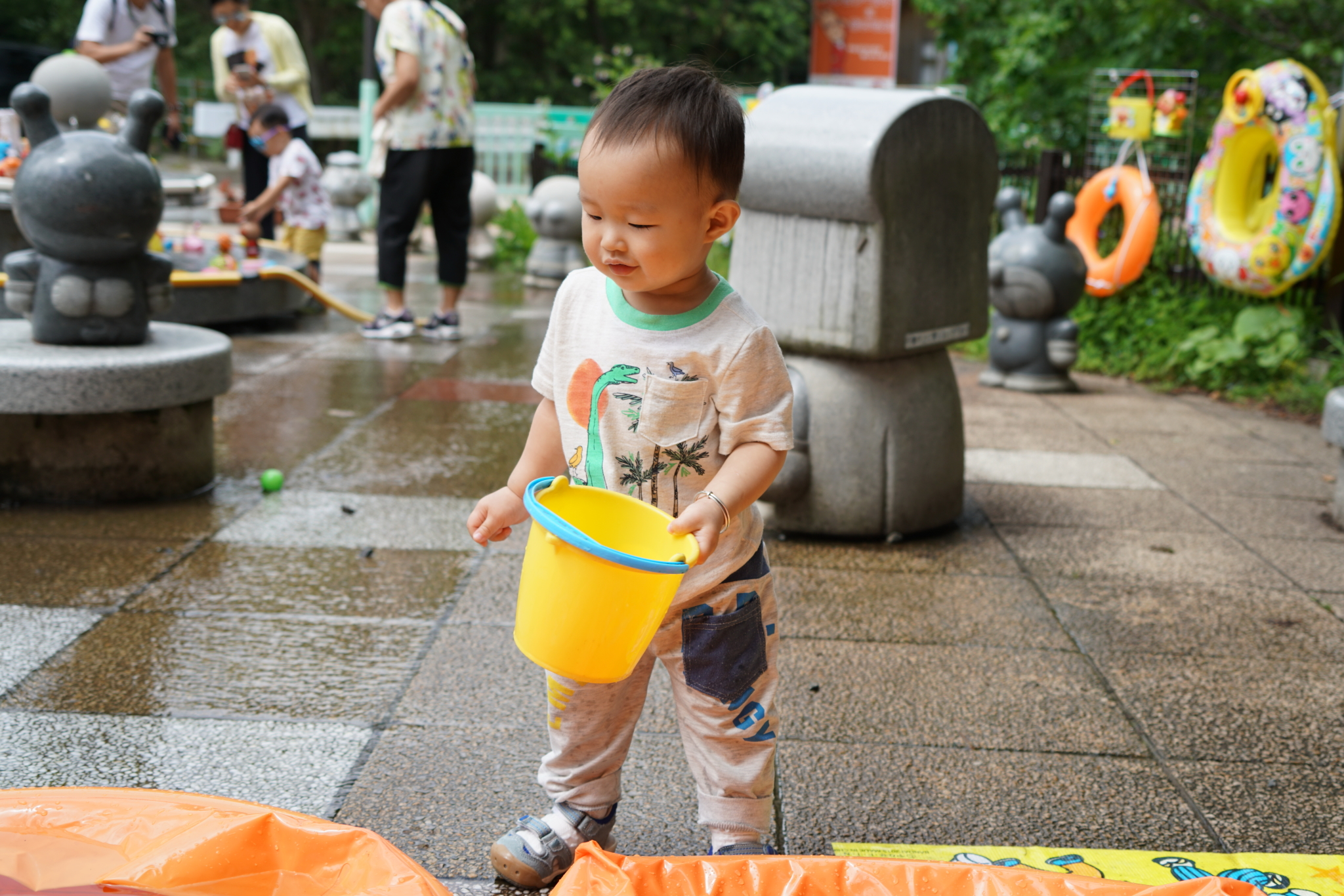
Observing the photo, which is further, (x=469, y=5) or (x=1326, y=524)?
(x=469, y=5)

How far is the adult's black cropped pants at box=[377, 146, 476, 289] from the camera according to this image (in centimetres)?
667

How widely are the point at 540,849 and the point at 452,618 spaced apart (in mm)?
1207

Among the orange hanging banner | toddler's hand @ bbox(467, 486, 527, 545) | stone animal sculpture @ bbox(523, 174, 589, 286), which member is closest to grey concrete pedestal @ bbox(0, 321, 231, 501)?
toddler's hand @ bbox(467, 486, 527, 545)

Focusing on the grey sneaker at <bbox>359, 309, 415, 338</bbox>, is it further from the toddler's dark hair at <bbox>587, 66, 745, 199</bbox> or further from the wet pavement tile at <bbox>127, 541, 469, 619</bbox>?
the toddler's dark hair at <bbox>587, 66, 745, 199</bbox>

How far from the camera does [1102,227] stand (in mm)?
8289

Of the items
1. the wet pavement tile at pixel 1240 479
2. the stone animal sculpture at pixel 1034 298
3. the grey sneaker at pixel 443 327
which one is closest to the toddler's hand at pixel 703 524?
the wet pavement tile at pixel 1240 479

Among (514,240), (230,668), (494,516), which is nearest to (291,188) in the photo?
(514,240)

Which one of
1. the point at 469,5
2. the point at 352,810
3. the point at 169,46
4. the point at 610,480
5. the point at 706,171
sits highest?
the point at 469,5

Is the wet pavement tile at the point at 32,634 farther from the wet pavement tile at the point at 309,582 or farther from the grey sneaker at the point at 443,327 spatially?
the grey sneaker at the point at 443,327

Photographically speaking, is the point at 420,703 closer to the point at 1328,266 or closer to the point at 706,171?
the point at 706,171

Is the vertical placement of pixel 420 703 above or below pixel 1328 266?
below

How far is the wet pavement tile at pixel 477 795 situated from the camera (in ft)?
6.86

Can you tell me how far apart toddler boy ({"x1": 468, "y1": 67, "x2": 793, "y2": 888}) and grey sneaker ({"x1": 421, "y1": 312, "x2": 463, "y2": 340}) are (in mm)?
5347

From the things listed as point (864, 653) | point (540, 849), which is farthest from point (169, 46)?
point (540, 849)
